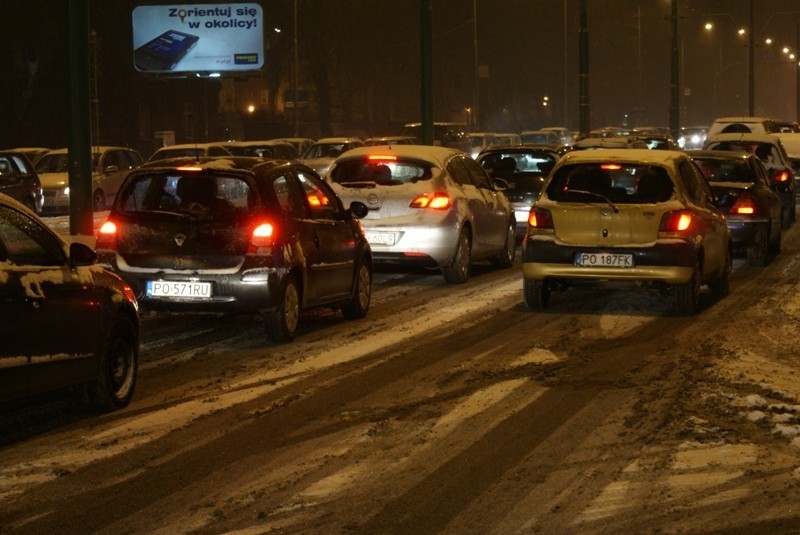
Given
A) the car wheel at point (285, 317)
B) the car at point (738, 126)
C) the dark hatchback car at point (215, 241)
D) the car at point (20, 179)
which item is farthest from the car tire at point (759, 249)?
→ the car at point (738, 126)

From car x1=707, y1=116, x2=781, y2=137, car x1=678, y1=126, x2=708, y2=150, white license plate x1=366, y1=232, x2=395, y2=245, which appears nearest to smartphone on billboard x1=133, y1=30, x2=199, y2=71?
car x1=707, y1=116, x2=781, y2=137

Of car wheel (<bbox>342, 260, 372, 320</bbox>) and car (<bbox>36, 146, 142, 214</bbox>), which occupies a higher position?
car (<bbox>36, 146, 142, 214</bbox>)

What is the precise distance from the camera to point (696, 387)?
10.3 m

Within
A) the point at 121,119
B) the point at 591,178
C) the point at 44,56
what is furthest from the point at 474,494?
the point at 121,119

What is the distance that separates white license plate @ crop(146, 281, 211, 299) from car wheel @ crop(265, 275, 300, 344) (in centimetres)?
55

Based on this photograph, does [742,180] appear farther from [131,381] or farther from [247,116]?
[247,116]

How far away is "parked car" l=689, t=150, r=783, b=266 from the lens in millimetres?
19969

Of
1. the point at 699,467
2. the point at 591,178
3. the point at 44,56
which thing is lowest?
the point at 699,467

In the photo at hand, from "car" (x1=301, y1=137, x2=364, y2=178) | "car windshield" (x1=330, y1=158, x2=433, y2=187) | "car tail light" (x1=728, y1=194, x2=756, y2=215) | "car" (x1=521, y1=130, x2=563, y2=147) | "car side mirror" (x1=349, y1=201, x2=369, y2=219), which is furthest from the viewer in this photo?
"car" (x1=521, y1=130, x2=563, y2=147)

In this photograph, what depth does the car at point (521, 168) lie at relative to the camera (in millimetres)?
23422

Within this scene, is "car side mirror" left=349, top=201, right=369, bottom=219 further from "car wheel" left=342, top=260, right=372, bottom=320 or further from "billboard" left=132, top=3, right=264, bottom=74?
"billboard" left=132, top=3, right=264, bottom=74

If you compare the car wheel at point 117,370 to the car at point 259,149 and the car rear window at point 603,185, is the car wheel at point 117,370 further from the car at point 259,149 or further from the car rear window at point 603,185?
the car at point 259,149

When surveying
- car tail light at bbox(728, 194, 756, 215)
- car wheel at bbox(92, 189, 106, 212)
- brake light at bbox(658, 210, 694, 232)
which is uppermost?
brake light at bbox(658, 210, 694, 232)

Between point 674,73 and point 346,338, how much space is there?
45.0 meters
